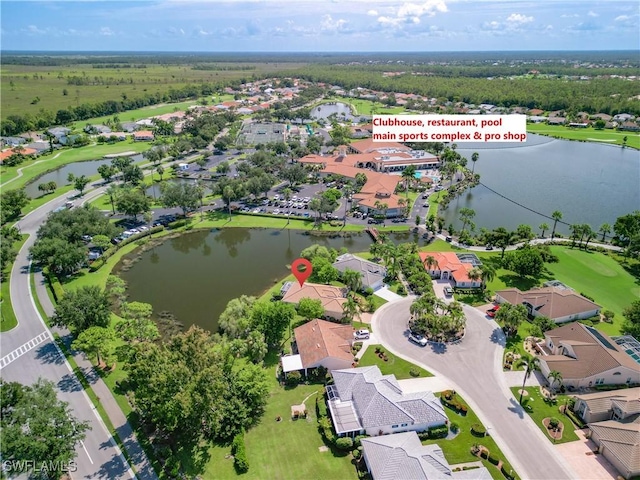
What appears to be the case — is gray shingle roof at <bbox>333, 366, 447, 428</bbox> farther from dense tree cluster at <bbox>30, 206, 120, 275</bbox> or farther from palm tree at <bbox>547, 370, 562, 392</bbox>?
dense tree cluster at <bbox>30, 206, 120, 275</bbox>

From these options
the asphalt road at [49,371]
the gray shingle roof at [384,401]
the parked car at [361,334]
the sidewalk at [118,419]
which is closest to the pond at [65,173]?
the asphalt road at [49,371]

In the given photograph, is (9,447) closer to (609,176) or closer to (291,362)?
(291,362)

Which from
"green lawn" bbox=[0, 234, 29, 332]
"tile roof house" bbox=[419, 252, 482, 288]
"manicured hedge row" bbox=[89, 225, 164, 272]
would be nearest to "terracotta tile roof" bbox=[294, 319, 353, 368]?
"tile roof house" bbox=[419, 252, 482, 288]

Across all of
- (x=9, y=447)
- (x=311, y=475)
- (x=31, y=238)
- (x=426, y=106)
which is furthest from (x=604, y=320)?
(x=426, y=106)

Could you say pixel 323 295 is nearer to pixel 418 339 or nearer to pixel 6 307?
pixel 418 339

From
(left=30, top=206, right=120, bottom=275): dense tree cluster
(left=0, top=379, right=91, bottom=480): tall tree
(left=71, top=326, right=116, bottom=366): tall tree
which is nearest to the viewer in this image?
(left=0, top=379, right=91, bottom=480): tall tree

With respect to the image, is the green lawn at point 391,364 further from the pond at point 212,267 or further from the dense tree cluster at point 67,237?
the dense tree cluster at point 67,237

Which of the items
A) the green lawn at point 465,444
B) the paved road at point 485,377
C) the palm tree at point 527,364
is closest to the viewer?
the green lawn at point 465,444

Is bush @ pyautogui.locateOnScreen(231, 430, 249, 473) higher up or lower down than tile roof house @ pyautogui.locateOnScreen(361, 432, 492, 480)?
lower down
